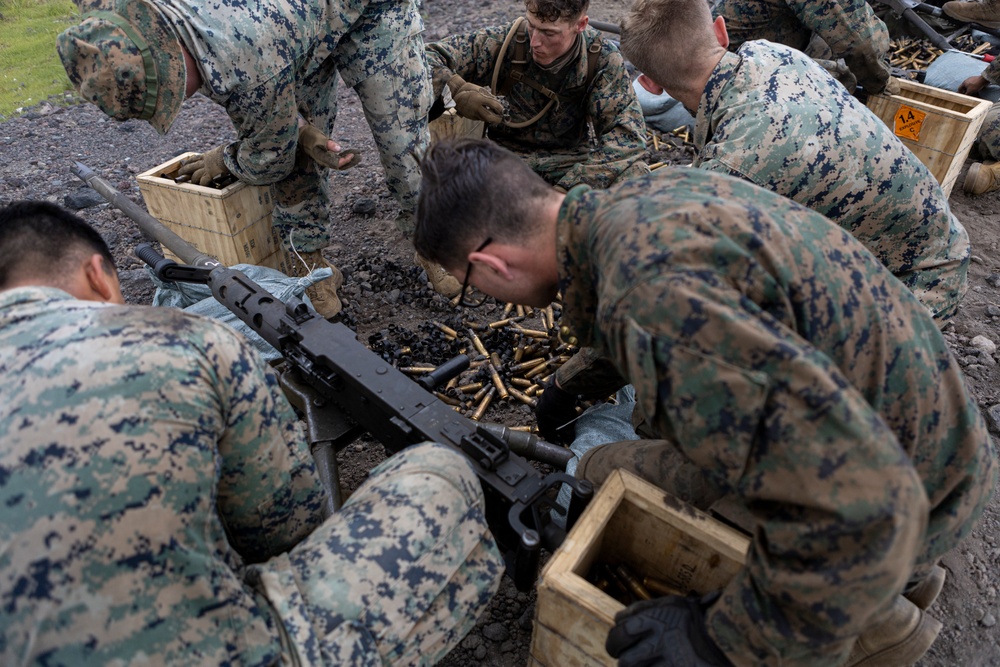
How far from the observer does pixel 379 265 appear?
5.75 meters

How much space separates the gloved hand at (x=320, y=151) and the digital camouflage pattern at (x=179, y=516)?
2.45m

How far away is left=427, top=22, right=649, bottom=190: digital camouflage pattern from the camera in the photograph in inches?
226

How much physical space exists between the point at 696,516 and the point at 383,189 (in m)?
5.20

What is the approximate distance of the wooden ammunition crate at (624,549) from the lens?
229 cm

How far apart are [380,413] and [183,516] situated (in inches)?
46.5

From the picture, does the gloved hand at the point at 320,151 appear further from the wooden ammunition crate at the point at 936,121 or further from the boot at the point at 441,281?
the wooden ammunition crate at the point at 936,121

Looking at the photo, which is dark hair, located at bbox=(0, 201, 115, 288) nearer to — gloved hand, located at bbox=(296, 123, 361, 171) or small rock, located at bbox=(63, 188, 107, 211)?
gloved hand, located at bbox=(296, 123, 361, 171)

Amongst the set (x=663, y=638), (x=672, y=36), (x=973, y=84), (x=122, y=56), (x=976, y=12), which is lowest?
(x=663, y=638)

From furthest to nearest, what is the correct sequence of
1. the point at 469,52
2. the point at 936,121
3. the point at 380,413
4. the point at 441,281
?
the point at 469,52
the point at 936,121
the point at 441,281
the point at 380,413

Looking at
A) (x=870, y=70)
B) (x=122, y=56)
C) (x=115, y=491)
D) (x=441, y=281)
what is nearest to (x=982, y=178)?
(x=870, y=70)

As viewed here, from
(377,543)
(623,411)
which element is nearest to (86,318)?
(377,543)

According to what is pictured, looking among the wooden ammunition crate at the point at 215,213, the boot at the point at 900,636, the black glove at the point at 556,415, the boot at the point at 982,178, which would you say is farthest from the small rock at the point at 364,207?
the boot at the point at 982,178

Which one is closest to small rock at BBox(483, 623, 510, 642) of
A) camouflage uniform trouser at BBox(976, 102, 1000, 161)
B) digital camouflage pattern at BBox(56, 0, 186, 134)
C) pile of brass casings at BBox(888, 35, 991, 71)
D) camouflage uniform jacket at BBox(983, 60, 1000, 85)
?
digital camouflage pattern at BBox(56, 0, 186, 134)

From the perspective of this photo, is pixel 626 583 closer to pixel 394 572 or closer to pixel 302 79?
pixel 394 572
